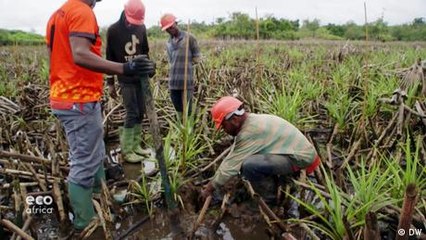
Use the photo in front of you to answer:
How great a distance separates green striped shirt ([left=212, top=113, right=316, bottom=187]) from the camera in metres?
3.05

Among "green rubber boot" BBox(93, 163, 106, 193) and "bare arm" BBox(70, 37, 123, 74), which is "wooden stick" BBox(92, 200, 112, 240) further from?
"bare arm" BBox(70, 37, 123, 74)

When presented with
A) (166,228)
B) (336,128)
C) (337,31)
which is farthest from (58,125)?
(337,31)

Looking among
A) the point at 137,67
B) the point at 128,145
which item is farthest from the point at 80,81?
the point at 128,145

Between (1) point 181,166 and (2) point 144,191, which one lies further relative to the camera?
(1) point 181,166

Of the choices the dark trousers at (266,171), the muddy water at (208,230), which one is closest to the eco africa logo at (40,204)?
the muddy water at (208,230)

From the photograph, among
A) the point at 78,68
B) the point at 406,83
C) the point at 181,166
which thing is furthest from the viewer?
the point at 406,83

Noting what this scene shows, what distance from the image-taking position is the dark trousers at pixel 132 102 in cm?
427

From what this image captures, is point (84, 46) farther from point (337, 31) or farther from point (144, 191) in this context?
point (337, 31)

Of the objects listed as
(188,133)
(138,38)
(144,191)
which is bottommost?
(144,191)

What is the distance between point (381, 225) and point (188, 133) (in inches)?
68.8

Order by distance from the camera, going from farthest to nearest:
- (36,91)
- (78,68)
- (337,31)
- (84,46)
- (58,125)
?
(337,31) < (36,91) < (58,125) < (78,68) < (84,46)

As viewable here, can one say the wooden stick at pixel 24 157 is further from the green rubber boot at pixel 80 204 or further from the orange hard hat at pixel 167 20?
the orange hard hat at pixel 167 20

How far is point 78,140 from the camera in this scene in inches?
105

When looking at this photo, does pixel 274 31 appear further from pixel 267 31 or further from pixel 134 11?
pixel 134 11
